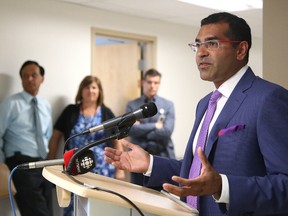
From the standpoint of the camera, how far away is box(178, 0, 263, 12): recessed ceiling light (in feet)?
17.5

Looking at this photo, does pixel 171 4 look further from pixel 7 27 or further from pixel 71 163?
pixel 71 163

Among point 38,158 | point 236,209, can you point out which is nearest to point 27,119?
point 38,158

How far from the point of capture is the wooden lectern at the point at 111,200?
52.8 inches

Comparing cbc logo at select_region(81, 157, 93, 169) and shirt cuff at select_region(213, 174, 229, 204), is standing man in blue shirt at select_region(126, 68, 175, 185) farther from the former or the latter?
shirt cuff at select_region(213, 174, 229, 204)

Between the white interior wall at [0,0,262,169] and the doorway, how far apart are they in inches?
4.3

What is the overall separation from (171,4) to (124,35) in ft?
2.45

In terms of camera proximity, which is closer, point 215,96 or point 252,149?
point 252,149

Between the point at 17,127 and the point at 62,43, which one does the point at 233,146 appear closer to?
the point at 17,127

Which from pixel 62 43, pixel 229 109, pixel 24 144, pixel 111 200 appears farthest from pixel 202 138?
pixel 62 43

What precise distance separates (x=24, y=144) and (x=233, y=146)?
11.0 feet

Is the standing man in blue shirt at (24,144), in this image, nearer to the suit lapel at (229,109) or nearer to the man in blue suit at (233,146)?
the man in blue suit at (233,146)

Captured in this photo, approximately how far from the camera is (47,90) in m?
5.20

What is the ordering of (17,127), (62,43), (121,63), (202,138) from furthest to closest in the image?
(121,63) < (62,43) < (17,127) < (202,138)

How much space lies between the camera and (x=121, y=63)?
20.6 feet
